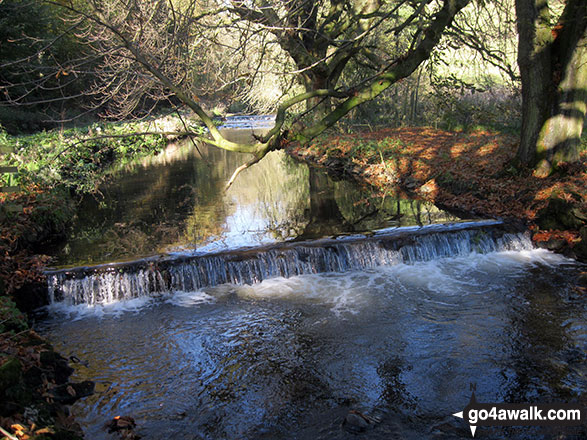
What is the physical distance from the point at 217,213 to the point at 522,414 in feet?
32.1

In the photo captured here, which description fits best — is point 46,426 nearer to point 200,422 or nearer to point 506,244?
point 200,422

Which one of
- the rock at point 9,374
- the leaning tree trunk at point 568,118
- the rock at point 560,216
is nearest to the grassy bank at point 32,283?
the rock at point 9,374

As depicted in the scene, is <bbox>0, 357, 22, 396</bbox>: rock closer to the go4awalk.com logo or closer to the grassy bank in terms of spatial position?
the grassy bank

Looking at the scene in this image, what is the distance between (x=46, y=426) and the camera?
4.31 metres

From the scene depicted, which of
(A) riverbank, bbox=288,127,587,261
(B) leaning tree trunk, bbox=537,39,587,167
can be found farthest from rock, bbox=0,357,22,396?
(B) leaning tree trunk, bbox=537,39,587,167

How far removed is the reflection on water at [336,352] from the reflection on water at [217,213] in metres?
2.22

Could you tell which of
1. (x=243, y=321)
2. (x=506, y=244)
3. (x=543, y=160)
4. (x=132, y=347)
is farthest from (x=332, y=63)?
(x=132, y=347)

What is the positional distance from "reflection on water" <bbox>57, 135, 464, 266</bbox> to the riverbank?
1070 millimetres

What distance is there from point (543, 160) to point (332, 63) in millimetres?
7056

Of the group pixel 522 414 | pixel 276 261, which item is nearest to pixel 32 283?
pixel 276 261

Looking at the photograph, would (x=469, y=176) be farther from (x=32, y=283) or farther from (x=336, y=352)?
(x=32, y=283)

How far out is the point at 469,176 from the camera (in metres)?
13.8

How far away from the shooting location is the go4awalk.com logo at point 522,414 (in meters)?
5.00

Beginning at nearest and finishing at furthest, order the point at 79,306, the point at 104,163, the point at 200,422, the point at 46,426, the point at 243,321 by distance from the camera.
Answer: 1. the point at 46,426
2. the point at 200,422
3. the point at 243,321
4. the point at 79,306
5. the point at 104,163
